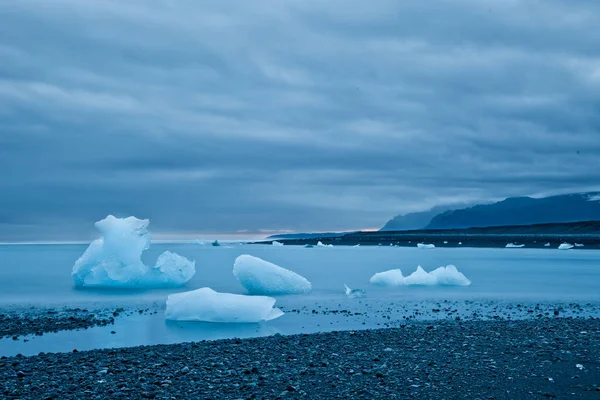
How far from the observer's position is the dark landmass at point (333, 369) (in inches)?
245

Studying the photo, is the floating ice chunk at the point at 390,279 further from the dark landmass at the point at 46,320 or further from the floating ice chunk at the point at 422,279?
the dark landmass at the point at 46,320

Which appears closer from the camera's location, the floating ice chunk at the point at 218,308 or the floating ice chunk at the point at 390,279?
the floating ice chunk at the point at 218,308

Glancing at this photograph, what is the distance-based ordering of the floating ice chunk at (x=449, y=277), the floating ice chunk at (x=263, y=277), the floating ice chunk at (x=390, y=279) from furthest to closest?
the floating ice chunk at (x=390, y=279) < the floating ice chunk at (x=449, y=277) < the floating ice chunk at (x=263, y=277)

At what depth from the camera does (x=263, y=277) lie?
18203mm

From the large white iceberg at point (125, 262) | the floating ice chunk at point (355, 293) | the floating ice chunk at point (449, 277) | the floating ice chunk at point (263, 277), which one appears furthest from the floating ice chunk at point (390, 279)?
the large white iceberg at point (125, 262)

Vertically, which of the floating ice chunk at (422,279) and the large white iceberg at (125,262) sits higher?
the large white iceberg at (125,262)

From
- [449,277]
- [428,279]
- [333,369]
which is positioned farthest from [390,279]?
[333,369]

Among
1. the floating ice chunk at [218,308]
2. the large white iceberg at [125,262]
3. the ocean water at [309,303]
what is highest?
the large white iceberg at [125,262]

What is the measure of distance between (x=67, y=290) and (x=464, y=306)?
1475 centimetres

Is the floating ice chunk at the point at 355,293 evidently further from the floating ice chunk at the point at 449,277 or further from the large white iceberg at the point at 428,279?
the floating ice chunk at the point at 449,277

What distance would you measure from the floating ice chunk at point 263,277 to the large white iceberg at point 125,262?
4.10 m

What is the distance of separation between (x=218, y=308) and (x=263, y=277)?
5393 millimetres

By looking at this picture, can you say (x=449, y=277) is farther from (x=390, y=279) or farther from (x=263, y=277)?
(x=263, y=277)

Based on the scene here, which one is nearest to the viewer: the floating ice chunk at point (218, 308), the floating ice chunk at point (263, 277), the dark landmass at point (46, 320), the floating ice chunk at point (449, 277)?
the dark landmass at point (46, 320)
